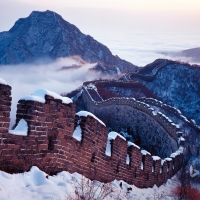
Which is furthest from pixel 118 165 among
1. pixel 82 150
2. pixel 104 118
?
pixel 104 118

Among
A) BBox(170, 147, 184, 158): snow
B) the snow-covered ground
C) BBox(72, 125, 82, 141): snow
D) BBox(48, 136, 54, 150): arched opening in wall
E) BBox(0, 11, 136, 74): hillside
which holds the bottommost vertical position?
BBox(170, 147, 184, 158): snow

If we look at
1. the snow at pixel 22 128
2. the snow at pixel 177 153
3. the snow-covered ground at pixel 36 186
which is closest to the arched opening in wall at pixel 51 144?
the snow-covered ground at pixel 36 186

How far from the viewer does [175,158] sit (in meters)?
15.8

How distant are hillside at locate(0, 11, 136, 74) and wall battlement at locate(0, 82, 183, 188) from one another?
11644 centimetres

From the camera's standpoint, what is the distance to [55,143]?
5.36 meters

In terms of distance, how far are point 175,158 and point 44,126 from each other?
1182cm

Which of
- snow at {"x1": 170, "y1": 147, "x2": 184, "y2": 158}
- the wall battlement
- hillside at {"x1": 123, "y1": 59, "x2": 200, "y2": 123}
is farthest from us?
hillside at {"x1": 123, "y1": 59, "x2": 200, "y2": 123}

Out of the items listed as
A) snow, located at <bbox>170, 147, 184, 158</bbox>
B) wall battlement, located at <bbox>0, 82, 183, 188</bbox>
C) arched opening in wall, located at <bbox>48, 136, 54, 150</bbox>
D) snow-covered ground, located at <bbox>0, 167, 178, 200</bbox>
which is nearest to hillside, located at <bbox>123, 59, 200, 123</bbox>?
snow, located at <bbox>170, 147, 184, 158</bbox>

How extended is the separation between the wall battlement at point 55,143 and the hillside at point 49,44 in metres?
116

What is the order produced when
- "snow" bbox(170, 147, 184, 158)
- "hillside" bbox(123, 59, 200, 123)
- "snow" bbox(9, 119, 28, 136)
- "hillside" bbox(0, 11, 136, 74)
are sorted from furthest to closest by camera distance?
1. "hillside" bbox(0, 11, 136, 74)
2. "hillside" bbox(123, 59, 200, 123)
3. "snow" bbox(170, 147, 184, 158)
4. "snow" bbox(9, 119, 28, 136)

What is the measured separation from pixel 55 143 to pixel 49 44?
124371 millimetres

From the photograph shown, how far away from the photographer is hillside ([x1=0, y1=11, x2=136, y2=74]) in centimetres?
12494

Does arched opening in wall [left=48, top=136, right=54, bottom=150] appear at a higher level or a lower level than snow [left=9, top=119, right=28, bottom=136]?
lower

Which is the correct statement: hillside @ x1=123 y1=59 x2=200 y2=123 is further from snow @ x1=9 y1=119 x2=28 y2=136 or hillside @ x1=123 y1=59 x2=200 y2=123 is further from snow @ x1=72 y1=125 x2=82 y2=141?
snow @ x1=9 y1=119 x2=28 y2=136
